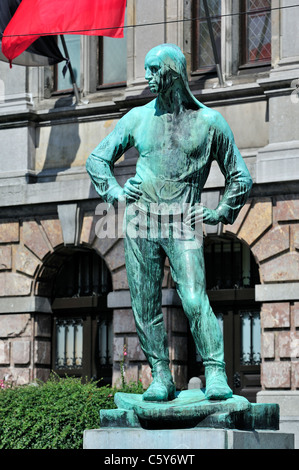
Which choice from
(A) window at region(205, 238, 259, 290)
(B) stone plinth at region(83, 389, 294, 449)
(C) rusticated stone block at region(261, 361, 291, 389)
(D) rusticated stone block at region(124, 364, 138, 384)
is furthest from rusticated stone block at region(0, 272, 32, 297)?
(B) stone plinth at region(83, 389, 294, 449)

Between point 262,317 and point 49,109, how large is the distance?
546 cm

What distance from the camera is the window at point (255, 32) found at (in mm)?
19422

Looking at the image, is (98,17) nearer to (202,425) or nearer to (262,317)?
(262,317)

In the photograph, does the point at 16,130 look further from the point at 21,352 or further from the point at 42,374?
the point at 42,374

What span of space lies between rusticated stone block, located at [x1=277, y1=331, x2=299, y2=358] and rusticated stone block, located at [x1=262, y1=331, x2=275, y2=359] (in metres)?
0.10

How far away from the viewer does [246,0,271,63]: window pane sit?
1942 cm

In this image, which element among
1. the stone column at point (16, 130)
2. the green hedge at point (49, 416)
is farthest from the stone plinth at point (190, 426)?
the stone column at point (16, 130)

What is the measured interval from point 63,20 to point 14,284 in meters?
4.58

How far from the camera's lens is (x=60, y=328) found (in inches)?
832

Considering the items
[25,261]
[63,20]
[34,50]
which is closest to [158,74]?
[63,20]

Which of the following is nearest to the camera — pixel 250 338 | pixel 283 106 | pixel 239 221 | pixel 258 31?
pixel 283 106

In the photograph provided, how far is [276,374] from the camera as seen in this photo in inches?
708

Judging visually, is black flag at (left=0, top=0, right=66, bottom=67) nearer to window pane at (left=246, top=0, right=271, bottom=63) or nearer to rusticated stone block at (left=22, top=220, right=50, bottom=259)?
rusticated stone block at (left=22, top=220, right=50, bottom=259)

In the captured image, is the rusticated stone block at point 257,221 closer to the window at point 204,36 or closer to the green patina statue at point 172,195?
the window at point 204,36
